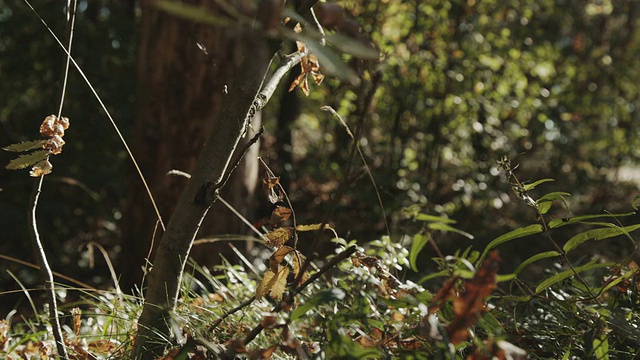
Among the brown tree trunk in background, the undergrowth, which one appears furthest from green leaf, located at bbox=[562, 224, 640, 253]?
the brown tree trunk in background

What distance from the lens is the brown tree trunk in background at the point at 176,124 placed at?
4.17 m

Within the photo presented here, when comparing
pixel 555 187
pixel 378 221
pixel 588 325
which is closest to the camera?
pixel 588 325

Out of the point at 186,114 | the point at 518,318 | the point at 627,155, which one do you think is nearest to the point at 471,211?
the point at 627,155

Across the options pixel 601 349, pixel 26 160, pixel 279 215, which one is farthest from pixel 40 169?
pixel 601 349

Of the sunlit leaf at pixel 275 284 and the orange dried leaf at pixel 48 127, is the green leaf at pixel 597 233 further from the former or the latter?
the orange dried leaf at pixel 48 127

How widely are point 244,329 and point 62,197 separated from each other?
14.1 feet

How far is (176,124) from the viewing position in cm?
428

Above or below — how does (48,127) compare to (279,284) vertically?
above

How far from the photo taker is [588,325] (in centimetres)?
178

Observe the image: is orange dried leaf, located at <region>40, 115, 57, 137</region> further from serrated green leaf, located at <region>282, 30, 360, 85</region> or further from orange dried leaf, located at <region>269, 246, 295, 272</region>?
serrated green leaf, located at <region>282, 30, 360, 85</region>

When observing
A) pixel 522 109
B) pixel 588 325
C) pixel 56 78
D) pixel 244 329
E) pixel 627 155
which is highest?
pixel 588 325

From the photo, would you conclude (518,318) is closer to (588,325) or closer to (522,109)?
(588,325)

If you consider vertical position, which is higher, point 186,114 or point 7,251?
point 186,114

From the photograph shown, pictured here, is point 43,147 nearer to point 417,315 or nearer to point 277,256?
point 277,256
